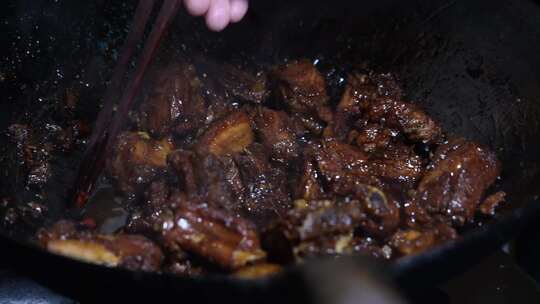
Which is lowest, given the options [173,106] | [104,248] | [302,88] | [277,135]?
[104,248]

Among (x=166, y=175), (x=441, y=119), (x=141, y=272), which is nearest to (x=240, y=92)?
(x=166, y=175)

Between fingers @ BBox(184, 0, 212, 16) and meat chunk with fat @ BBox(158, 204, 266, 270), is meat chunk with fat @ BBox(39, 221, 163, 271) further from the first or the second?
fingers @ BBox(184, 0, 212, 16)

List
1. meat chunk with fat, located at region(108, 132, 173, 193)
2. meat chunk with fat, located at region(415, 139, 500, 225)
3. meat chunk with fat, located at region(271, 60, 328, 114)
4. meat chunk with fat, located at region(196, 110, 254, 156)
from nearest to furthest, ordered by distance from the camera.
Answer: meat chunk with fat, located at region(415, 139, 500, 225)
meat chunk with fat, located at region(108, 132, 173, 193)
meat chunk with fat, located at region(196, 110, 254, 156)
meat chunk with fat, located at region(271, 60, 328, 114)

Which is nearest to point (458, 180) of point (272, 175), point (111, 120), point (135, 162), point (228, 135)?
point (272, 175)

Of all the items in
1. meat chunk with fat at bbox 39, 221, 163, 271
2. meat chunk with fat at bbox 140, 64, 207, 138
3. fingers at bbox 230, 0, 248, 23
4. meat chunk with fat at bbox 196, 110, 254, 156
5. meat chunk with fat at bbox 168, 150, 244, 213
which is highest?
fingers at bbox 230, 0, 248, 23

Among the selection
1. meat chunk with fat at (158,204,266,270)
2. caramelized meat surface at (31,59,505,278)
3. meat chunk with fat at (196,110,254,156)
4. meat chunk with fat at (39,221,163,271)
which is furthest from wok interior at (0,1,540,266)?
meat chunk with fat at (158,204,266,270)

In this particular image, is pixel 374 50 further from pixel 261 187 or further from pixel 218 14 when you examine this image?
pixel 261 187
